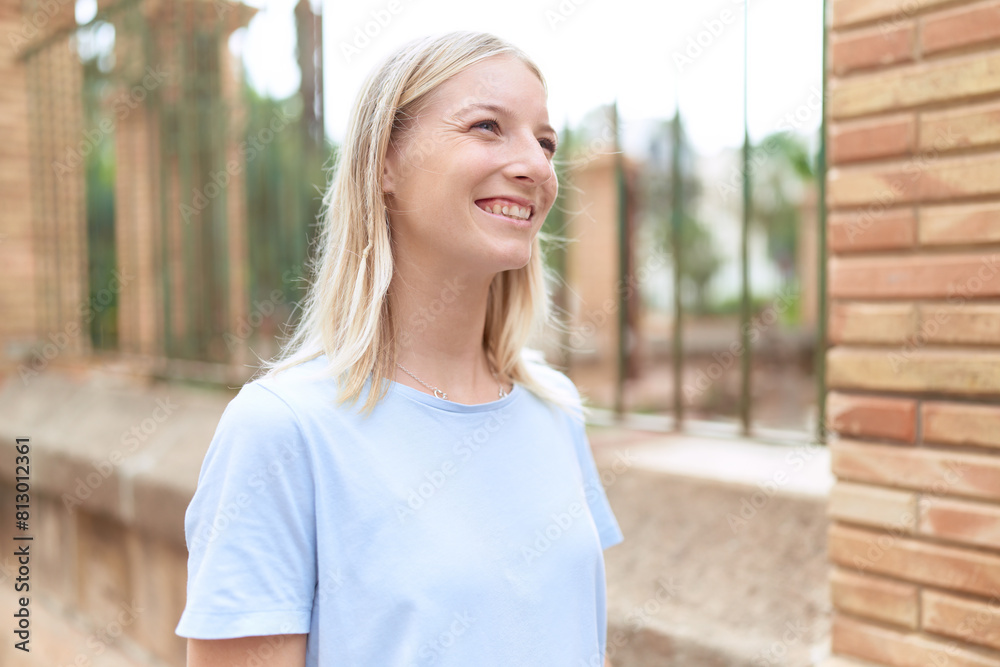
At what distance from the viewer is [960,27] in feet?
4.69

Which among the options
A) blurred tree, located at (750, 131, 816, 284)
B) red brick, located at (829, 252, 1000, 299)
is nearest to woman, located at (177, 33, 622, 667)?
red brick, located at (829, 252, 1000, 299)

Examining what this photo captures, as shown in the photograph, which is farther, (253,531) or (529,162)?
(529,162)

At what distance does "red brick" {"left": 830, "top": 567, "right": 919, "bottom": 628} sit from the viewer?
1520 millimetres

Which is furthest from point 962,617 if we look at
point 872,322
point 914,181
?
point 914,181

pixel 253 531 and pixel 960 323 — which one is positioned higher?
pixel 960 323

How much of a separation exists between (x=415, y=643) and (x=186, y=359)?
3.55 metres

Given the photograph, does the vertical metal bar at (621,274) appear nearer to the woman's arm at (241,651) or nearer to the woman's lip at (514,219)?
the woman's lip at (514,219)

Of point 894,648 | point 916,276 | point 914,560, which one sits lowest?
point 894,648

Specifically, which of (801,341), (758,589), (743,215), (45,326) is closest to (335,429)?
(758,589)

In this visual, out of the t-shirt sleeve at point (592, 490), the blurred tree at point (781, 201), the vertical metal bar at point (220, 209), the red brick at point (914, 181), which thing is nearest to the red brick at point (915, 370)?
the red brick at point (914, 181)

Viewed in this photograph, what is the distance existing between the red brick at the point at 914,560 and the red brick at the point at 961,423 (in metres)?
0.20

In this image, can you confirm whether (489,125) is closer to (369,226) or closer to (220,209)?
(369,226)

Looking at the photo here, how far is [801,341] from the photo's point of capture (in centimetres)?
1018

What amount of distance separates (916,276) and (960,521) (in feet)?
1.52
